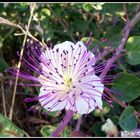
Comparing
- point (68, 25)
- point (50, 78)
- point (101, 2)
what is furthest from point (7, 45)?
point (50, 78)

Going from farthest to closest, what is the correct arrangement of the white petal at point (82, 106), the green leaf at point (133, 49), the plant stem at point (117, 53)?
the green leaf at point (133, 49) < the plant stem at point (117, 53) < the white petal at point (82, 106)

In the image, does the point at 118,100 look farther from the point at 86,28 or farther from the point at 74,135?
the point at 86,28

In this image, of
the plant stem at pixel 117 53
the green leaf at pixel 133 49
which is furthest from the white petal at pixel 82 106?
the green leaf at pixel 133 49

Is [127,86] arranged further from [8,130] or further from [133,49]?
[8,130]

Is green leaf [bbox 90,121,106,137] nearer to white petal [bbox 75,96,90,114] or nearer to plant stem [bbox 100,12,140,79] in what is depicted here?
plant stem [bbox 100,12,140,79]

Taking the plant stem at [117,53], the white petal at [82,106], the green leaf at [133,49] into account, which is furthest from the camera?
the green leaf at [133,49]

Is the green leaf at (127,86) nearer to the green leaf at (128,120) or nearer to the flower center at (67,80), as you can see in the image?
the green leaf at (128,120)

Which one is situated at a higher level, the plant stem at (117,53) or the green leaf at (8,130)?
the plant stem at (117,53)

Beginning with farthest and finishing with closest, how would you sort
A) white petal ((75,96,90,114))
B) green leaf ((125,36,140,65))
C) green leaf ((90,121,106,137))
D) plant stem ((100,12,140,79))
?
green leaf ((90,121,106,137))
green leaf ((125,36,140,65))
plant stem ((100,12,140,79))
white petal ((75,96,90,114))

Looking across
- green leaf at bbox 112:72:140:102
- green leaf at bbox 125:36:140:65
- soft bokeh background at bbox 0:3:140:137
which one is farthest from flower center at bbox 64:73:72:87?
soft bokeh background at bbox 0:3:140:137
